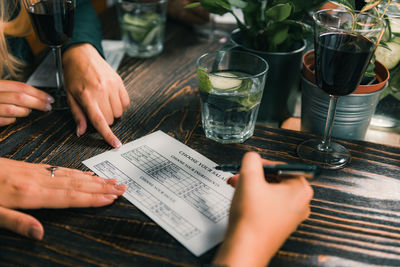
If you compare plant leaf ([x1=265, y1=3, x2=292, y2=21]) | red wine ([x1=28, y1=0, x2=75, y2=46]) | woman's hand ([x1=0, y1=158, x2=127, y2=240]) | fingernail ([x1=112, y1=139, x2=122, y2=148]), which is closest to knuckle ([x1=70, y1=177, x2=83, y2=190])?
woman's hand ([x1=0, y1=158, x2=127, y2=240])

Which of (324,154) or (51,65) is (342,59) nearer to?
(324,154)

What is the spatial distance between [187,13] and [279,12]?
647mm

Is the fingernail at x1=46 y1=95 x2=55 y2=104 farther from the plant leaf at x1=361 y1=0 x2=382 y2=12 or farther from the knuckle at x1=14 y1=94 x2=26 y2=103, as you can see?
the plant leaf at x1=361 y1=0 x2=382 y2=12

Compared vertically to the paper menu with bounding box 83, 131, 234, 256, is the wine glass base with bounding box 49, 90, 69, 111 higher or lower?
lower

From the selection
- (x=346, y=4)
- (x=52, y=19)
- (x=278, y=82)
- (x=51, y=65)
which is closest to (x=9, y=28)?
(x=51, y=65)

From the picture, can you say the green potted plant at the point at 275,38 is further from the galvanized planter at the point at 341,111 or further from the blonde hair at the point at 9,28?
the blonde hair at the point at 9,28

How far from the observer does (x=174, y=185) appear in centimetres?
69

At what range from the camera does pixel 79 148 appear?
2.62 ft

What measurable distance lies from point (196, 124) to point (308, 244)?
0.41 meters

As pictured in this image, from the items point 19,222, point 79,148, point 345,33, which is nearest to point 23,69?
point 79,148

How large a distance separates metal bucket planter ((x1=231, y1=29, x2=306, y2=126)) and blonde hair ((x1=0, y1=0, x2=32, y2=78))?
0.59 m

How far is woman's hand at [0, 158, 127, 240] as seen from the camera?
1.88 feet

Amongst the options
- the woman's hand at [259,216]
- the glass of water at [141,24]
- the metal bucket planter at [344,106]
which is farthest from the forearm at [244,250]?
the glass of water at [141,24]

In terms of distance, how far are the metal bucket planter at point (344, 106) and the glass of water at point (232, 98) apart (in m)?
0.13
